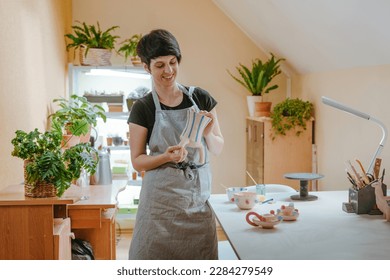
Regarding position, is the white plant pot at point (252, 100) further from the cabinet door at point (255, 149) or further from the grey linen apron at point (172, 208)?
the grey linen apron at point (172, 208)

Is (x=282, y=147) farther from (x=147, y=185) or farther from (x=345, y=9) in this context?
(x=147, y=185)

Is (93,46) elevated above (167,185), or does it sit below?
above

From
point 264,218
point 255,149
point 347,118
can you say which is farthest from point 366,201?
point 255,149

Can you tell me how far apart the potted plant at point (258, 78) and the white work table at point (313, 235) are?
2340 mm

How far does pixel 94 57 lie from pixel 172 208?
2.58 m

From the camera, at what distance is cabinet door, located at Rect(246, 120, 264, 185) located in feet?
14.5

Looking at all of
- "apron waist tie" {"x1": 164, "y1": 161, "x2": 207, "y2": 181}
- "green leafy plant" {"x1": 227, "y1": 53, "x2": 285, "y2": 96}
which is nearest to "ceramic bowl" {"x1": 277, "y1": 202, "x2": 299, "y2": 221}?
"apron waist tie" {"x1": 164, "y1": 161, "x2": 207, "y2": 181}

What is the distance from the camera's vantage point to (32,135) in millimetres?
2207

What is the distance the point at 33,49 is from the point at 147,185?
1.77 meters

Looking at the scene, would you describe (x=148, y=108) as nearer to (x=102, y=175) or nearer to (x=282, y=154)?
(x=102, y=175)

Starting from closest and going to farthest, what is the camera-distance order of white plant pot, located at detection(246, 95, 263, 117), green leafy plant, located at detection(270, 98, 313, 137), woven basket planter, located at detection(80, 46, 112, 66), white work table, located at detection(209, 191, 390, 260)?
1. white work table, located at detection(209, 191, 390, 260)
2. green leafy plant, located at detection(270, 98, 313, 137)
3. woven basket planter, located at detection(80, 46, 112, 66)
4. white plant pot, located at detection(246, 95, 263, 117)

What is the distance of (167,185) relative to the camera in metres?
2.06

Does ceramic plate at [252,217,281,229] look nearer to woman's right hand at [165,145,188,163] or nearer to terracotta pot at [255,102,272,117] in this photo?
woman's right hand at [165,145,188,163]

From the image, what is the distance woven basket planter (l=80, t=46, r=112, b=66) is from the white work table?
2.29m
